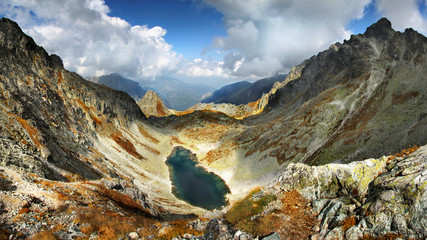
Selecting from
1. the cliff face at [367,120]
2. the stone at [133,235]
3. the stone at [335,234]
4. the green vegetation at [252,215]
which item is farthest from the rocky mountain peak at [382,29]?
the stone at [133,235]

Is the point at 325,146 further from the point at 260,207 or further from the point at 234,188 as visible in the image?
the point at 260,207

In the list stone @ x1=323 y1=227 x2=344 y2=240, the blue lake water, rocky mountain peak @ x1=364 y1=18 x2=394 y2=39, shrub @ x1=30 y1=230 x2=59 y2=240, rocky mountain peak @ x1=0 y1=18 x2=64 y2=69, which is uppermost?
rocky mountain peak @ x1=364 y1=18 x2=394 y2=39

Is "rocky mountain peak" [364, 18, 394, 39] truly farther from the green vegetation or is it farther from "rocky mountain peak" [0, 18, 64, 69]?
"rocky mountain peak" [0, 18, 64, 69]

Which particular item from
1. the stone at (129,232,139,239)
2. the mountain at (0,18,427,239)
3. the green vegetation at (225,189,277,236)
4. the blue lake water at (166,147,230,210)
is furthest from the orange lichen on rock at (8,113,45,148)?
the blue lake water at (166,147,230,210)

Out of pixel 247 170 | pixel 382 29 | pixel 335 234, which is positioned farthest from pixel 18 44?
pixel 382 29

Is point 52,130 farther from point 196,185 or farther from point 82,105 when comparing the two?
point 82,105

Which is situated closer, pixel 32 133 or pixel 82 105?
pixel 32 133
